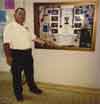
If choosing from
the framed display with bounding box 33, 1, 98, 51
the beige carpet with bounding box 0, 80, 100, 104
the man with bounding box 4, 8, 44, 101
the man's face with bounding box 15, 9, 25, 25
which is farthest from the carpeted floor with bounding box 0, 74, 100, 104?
the man's face with bounding box 15, 9, 25, 25

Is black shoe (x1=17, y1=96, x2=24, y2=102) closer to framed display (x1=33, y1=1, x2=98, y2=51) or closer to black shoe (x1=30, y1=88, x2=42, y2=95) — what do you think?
black shoe (x1=30, y1=88, x2=42, y2=95)

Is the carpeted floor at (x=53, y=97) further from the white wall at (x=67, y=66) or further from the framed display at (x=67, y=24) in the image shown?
the framed display at (x=67, y=24)

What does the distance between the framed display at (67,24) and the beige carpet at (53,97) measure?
0.70 m

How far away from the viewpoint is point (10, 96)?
3023mm

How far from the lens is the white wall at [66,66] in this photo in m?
3.15

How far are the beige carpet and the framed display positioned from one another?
27.4 inches

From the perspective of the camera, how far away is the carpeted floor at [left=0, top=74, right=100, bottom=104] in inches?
112

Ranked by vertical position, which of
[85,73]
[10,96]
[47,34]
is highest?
[47,34]

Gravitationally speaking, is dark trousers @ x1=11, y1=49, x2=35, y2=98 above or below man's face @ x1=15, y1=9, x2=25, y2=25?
below

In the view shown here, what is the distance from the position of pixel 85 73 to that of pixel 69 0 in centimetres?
116

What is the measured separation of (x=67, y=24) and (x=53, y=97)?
113 cm

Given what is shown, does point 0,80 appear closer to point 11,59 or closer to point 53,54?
point 11,59

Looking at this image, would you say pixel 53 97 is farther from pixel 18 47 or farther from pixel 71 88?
pixel 18 47

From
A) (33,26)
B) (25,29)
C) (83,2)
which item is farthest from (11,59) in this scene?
(83,2)
